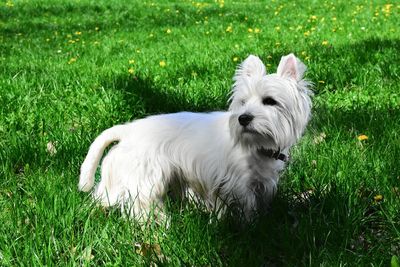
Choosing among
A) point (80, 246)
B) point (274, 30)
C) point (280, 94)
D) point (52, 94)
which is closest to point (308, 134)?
point (280, 94)

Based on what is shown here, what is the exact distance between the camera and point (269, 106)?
9.89 ft

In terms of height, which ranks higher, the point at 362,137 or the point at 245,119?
the point at 245,119

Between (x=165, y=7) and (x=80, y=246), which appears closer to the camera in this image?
(x=80, y=246)

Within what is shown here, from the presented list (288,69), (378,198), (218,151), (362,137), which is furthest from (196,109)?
(378,198)

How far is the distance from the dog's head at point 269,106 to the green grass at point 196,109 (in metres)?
0.39

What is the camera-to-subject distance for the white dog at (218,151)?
9.92 feet

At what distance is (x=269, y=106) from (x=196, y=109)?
1.88 meters

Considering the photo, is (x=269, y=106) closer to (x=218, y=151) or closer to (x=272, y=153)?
(x=272, y=153)

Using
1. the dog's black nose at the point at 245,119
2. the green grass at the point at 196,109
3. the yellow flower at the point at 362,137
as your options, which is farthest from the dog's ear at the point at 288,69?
the yellow flower at the point at 362,137

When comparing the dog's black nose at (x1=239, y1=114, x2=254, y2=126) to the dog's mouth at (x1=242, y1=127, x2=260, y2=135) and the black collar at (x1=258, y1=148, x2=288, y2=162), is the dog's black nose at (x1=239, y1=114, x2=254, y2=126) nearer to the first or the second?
the dog's mouth at (x1=242, y1=127, x2=260, y2=135)

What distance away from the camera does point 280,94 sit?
9.86 feet

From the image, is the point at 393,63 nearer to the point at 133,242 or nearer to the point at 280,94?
the point at 280,94

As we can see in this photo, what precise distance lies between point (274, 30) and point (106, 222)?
6856mm

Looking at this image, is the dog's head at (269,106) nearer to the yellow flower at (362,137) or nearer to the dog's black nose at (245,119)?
the dog's black nose at (245,119)
